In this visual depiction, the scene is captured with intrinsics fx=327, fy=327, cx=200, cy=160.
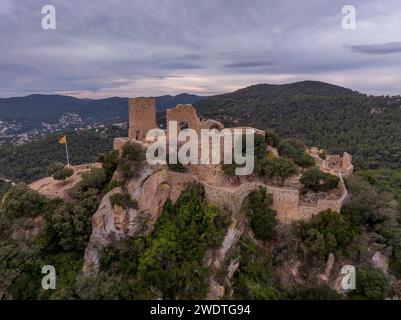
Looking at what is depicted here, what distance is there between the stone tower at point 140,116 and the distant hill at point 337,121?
38874 millimetres

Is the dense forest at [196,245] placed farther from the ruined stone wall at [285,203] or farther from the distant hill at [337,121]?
the distant hill at [337,121]

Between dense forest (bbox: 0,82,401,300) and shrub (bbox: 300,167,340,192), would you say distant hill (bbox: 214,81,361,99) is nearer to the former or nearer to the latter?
shrub (bbox: 300,167,340,192)

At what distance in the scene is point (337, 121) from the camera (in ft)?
229

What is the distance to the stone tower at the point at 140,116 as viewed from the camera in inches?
1003

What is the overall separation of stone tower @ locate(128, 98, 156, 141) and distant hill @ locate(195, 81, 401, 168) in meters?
38.9

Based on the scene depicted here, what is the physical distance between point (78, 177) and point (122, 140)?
242 inches

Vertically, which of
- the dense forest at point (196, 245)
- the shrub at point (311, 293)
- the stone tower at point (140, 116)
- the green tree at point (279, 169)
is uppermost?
the stone tower at point (140, 116)

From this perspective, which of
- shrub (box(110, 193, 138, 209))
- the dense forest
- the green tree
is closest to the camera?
the dense forest

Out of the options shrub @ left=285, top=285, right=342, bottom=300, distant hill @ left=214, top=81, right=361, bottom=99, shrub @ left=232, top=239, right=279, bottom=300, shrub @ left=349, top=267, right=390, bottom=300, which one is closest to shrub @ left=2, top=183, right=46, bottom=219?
shrub @ left=232, top=239, right=279, bottom=300

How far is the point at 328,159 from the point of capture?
105 feet

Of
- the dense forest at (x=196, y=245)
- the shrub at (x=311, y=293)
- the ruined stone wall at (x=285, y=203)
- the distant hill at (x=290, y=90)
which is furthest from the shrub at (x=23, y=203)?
the distant hill at (x=290, y=90)

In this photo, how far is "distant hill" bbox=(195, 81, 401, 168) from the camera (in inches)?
2254

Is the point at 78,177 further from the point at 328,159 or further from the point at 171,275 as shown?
the point at 328,159

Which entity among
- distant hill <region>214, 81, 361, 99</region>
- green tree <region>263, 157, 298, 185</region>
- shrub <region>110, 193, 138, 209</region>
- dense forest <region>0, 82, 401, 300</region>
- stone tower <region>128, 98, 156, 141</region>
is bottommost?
dense forest <region>0, 82, 401, 300</region>
